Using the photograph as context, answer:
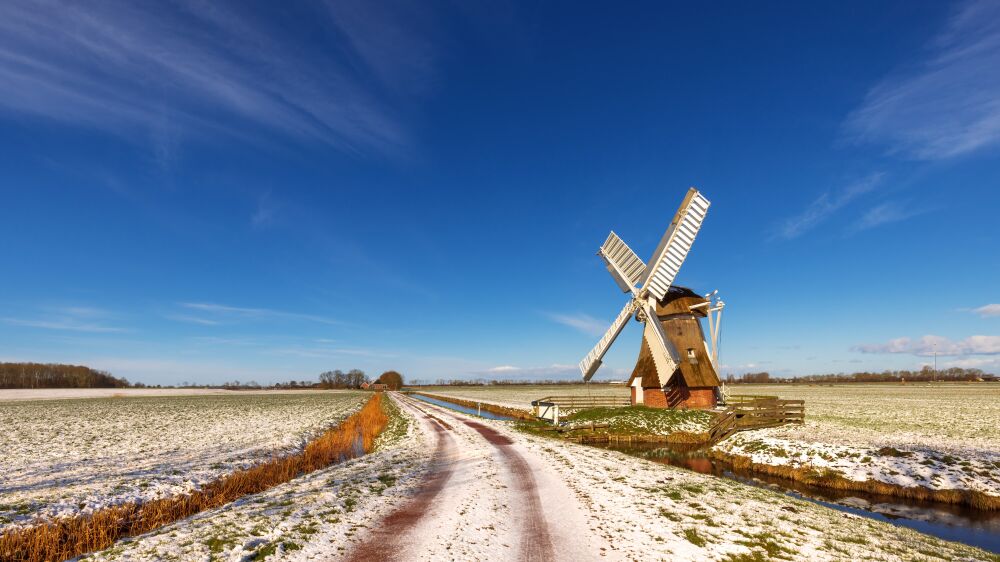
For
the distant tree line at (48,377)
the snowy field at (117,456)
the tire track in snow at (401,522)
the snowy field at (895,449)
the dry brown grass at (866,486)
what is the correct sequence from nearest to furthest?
1. the tire track in snow at (401,522)
2. the snowy field at (117,456)
3. the dry brown grass at (866,486)
4. the snowy field at (895,449)
5. the distant tree line at (48,377)

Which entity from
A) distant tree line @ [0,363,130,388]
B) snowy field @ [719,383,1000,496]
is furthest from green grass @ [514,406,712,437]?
distant tree line @ [0,363,130,388]

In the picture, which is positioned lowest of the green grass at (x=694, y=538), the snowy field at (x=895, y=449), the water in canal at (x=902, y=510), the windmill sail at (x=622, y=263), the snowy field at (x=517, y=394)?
the snowy field at (x=517, y=394)

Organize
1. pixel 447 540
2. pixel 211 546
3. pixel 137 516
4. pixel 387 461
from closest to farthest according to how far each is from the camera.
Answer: pixel 211 546, pixel 447 540, pixel 137 516, pixel 387 461

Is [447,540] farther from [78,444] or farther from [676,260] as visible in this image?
[676,260]

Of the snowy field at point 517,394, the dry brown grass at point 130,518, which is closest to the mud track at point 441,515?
the dry brown grass at point 130,518

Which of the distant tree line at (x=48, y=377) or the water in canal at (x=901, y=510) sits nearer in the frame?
the water in canal at (x=901, y=510)

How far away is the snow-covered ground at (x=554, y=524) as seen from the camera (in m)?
9.08

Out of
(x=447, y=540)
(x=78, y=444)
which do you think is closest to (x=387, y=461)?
(x=447, y=540)

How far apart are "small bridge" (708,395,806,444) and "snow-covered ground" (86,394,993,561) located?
13.8 metres

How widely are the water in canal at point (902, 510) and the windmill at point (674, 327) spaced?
13.7 m

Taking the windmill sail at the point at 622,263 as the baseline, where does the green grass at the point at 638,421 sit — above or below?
below

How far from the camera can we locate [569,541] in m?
9.70

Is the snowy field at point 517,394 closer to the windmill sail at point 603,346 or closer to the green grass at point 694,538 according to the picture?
the windmill sail at point 603,346

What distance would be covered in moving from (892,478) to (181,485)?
2548 cm
